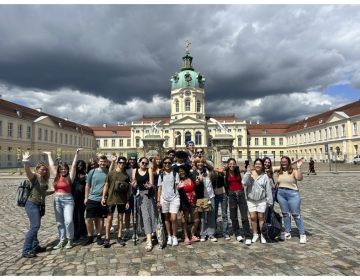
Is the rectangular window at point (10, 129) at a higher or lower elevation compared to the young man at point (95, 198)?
higher

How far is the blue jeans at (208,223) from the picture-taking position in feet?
21.2

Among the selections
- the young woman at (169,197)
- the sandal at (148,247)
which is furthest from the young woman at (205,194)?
the sandal at (148,247)

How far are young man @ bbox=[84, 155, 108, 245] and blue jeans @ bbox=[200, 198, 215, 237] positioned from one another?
2.04 m

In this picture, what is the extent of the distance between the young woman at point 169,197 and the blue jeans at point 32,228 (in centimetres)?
227

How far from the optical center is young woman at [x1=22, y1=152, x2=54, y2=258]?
540 cm

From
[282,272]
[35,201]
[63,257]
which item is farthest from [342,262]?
[35,201]

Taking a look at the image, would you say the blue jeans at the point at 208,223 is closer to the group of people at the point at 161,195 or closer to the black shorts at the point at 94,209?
the group of people at the point at 161,195

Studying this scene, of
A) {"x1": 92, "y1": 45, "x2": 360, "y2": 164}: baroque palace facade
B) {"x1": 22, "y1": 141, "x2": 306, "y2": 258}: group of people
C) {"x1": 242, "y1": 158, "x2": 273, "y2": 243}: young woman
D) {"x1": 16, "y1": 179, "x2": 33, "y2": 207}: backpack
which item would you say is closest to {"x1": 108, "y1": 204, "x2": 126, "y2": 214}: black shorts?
{"x1": 22, "y1": 141, "x2": 306, "y2": 258}: group of people

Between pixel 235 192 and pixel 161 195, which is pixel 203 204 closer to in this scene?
pixel 235 192

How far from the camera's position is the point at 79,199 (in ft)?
21.2

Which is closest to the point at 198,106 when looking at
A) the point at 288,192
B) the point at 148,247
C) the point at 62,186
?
the point at 288,192

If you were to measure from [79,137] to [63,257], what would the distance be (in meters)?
77.5

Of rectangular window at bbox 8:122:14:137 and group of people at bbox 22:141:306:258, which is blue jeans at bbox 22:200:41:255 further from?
rectangular window at bbox 8:122:14:137

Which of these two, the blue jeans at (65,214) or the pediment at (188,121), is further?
the pediment at (188,121)
